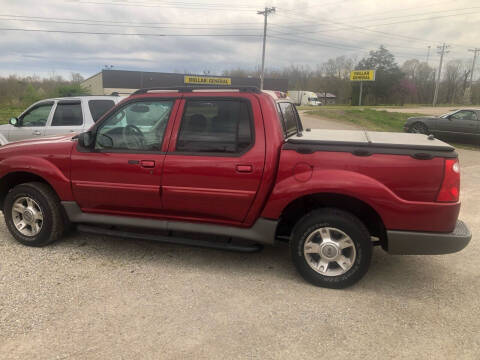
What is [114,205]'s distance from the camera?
408 centimetres

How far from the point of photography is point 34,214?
4.36m

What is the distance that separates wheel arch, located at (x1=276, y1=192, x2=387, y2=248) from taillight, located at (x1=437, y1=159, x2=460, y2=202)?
0.54 meters

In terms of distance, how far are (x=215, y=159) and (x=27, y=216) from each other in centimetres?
239

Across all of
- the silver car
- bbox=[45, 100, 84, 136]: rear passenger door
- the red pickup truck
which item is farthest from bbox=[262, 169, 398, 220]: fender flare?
the silver car

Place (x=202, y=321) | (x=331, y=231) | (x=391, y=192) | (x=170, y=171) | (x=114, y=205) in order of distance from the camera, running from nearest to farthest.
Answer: (x=202, y=321) < (x=391, y=192) < (x=331, y=231) < (x=170, y=171) < (x=114, y=205)

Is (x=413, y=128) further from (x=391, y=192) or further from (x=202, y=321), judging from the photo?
(x=202, y=321)

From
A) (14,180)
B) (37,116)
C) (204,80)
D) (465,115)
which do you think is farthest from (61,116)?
(204,80)

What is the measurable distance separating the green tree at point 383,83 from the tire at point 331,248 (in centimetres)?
6139

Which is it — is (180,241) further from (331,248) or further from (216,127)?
(331,248)

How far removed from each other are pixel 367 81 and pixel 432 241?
6260cm

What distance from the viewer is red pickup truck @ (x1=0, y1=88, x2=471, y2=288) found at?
326cm

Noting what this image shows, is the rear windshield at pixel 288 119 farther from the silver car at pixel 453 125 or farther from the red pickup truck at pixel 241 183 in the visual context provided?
the silver car at pixel 453 125

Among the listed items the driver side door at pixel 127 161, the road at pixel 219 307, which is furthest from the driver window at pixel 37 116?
the driver side door at pixel 127 161

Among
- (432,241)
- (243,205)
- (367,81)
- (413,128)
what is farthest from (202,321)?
(367,81)
